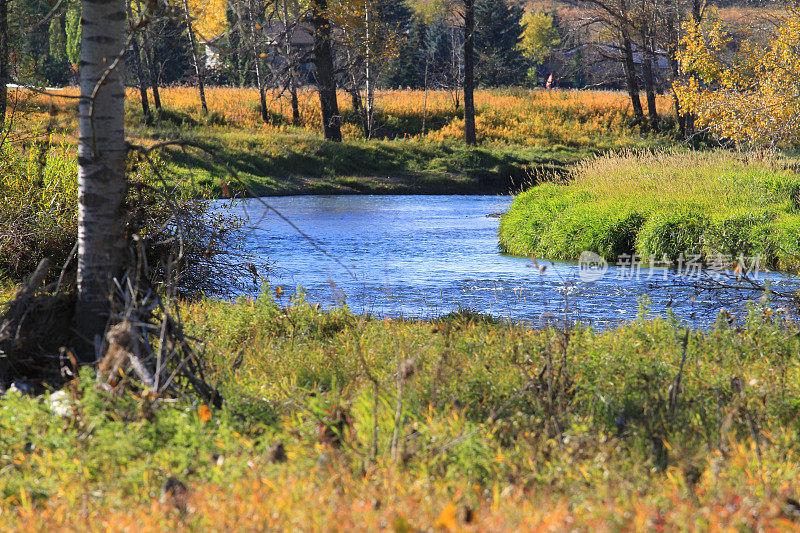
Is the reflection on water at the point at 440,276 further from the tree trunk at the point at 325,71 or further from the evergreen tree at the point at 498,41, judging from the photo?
the evergreen tree at the point at 498,41

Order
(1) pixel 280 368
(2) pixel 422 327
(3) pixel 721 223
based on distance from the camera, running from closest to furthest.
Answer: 1. (1) pixel 280 368
2. (2) pixel 422 327
3. (3) pixel 721 223

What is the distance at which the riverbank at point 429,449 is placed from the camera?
2.86 m

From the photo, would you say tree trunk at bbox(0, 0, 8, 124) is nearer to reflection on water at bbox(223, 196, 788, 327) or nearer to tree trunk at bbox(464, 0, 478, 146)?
reflection on water at bbox(223, 196, 788, 327)

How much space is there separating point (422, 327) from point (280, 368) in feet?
4.65

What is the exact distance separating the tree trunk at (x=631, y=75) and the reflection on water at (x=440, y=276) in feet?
59.2

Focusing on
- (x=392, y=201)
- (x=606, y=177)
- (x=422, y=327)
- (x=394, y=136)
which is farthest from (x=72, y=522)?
(x=394, y=136)

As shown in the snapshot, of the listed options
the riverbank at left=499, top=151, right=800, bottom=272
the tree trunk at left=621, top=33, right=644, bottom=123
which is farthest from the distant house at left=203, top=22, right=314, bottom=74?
the tree trunk at left=621, top=33, right=644, bottom=123

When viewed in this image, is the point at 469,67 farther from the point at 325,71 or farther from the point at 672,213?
the point at 672,213

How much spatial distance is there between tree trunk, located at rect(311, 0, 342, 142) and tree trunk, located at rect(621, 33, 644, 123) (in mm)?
13225

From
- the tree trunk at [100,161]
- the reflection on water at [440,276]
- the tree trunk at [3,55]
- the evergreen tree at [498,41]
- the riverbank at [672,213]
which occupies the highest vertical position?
the evergreen tree at [498,41]

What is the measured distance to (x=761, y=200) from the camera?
45.1 ft

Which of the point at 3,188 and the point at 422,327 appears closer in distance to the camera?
the point at 422,327

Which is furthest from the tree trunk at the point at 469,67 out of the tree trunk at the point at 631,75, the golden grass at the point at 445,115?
the tree trunk at the point at 631,75

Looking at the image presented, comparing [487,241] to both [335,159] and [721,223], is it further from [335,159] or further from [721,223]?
[335,159]
